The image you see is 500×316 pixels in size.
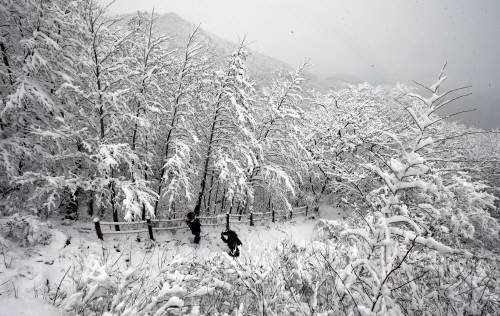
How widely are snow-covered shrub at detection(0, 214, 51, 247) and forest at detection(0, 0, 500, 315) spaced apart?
0.06 metres

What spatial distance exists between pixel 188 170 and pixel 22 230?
5952mm

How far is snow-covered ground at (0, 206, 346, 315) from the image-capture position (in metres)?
4.24

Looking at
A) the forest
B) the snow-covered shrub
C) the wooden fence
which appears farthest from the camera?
the wooden fence

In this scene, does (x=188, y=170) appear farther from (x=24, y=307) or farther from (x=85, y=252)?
(x=24, y=307)

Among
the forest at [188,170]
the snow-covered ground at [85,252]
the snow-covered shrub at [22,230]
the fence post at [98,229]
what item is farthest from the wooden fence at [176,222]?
the snow-covered shrub at [22,230]

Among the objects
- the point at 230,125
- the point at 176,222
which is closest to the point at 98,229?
the point at 176,222

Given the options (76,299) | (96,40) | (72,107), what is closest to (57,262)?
(76,299)

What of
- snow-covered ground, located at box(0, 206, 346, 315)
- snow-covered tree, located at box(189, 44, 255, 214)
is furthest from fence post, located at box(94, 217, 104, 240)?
snow-covered tree, located at box(189, 44, 255, 214)

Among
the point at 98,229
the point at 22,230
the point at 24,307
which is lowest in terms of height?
the point at 24,307

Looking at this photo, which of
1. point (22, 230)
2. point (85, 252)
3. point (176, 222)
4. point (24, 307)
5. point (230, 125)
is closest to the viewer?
point (24, 307)

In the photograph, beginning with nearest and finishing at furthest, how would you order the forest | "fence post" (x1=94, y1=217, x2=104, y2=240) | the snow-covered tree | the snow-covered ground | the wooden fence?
the forest < the snow-covered ground < "fence post" (x1=94, y1=217, x2=104, y2=240) < the wooden fence < the snow-covered tree

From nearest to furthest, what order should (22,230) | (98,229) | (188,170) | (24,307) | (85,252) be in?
(24,307)
(22,230)
(85,252)
(98,229)
(188,170)

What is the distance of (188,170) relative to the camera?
11.7 metres

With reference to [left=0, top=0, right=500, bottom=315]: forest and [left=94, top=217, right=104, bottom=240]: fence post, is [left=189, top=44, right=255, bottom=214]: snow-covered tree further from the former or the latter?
[left=94, top=217, right=104, bottom=240]: fence post
